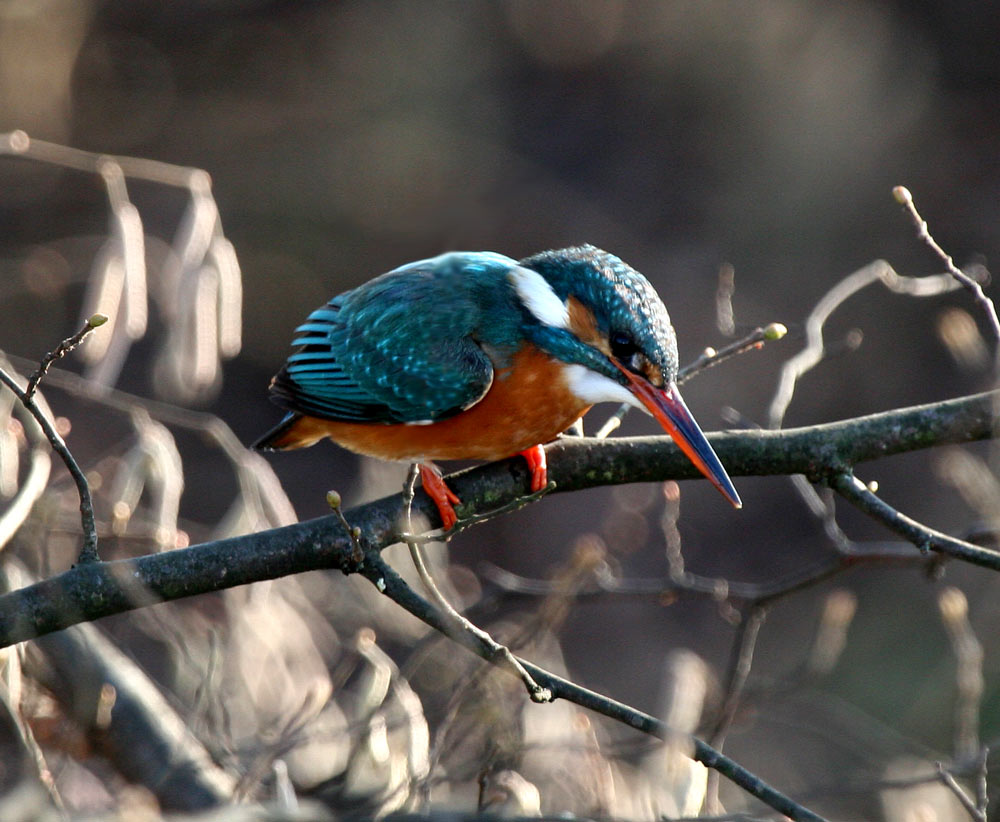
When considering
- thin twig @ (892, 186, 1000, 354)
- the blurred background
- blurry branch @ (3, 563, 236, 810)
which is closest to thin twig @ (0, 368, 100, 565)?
blurry branch @ (3, 563, 236, 810)

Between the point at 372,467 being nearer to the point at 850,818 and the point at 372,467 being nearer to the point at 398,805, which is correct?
the point at 398,805

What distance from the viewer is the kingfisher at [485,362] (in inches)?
100

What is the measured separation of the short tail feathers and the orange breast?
15.8 inches

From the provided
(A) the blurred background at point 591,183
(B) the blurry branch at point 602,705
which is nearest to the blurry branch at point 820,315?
(B) the blurry branch at point 602,705

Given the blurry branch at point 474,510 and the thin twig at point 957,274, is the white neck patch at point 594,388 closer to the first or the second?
the blurry branch at point 474,510

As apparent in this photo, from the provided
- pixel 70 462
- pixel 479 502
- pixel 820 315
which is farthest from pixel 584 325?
pixel 70 462

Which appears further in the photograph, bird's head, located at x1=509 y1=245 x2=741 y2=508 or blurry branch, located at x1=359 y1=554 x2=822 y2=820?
bird's head, located at x1=509 y1=245 x2=741 y2=508

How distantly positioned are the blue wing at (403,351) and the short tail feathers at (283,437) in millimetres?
149

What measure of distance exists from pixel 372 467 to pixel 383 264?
13.3 feet

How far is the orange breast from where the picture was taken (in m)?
2.64

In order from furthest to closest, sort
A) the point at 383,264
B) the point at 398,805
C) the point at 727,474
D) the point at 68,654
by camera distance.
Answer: the point at 383,264 < the point at 68,654 < the point at 398,805 < the point at 727,474

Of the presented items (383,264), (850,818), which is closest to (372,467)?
(850,818)

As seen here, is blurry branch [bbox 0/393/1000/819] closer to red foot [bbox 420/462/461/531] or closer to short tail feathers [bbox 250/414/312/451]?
red foot [bbox 420/462/461/531]

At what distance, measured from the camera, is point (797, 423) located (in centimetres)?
746
